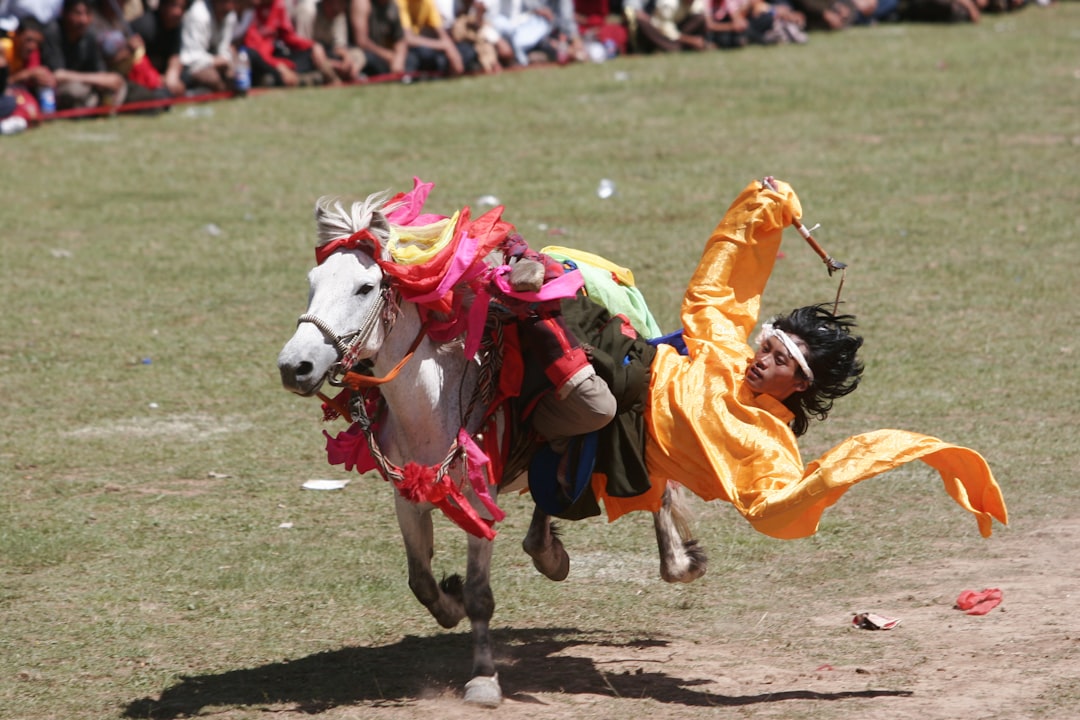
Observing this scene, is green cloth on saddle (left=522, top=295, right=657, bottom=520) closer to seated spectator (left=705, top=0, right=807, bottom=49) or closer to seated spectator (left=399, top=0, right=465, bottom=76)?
seated spectator (left=399, top=0, right=465, bottom=76)

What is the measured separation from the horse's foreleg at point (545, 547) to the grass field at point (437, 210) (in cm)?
25

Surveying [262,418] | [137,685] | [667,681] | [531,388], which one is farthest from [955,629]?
[262,418]

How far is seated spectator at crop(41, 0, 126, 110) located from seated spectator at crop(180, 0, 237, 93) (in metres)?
0.86

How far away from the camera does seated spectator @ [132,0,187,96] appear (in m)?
16.5

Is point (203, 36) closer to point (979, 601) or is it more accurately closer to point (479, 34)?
point (479, 34)

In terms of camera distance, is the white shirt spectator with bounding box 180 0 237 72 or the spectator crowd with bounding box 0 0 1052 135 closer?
the spectator crowd with bounding box 0 0 1052 135

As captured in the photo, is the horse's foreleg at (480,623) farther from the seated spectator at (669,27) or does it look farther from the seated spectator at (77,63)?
the seated spectator at (669,27)

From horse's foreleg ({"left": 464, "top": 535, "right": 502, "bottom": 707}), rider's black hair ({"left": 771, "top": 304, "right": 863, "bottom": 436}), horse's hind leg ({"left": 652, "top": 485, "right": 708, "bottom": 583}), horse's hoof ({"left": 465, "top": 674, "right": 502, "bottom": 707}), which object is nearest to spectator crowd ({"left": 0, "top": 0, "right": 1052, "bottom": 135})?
horse's hind leg ({"left": 652, "top": 485, "right": 708, "bottom": 583})

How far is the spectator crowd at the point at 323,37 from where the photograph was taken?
15719mm

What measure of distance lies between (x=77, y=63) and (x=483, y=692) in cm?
1221

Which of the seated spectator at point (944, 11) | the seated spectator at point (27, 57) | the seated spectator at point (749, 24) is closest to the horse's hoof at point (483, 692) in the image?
the seated spectator at point (27, 57)

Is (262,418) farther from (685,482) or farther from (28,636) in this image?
(685,482)

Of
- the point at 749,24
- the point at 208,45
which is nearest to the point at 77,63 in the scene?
the point at 208,45

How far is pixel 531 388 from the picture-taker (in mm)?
5488
